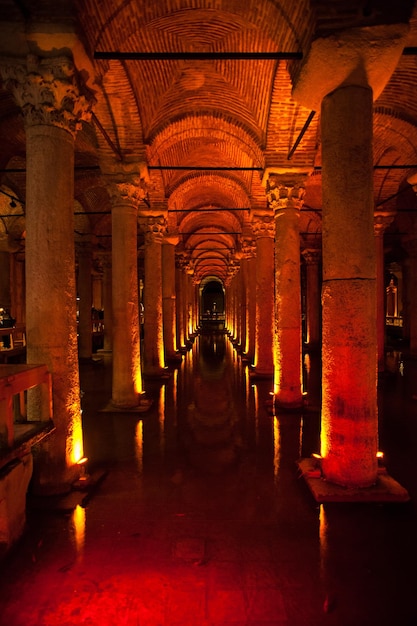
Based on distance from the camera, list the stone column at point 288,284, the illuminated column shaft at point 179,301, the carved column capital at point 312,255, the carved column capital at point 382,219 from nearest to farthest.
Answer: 1. the stone column at point 288,284
2. the carved column capital at point 382,219
3. the illuminated column shaft at point 179,301
4. the carved column capital at point 312,255

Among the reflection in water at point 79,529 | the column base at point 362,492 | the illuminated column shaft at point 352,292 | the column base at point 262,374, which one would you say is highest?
the illuminated column shaft at point 352,292

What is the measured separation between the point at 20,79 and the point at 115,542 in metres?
4.61

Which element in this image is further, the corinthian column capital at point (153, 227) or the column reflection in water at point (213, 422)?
the corinthian column capital at point (153, 227)

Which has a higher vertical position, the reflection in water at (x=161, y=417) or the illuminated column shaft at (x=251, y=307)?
the illuminated column shaft at (x=251, y=307)

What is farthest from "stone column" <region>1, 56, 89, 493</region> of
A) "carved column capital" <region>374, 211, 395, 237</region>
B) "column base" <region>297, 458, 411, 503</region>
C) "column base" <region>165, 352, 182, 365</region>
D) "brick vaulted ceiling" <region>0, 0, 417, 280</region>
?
"column base" <region>165, 352, 182, 365</region>

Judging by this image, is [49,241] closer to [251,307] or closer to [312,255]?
[251,307]

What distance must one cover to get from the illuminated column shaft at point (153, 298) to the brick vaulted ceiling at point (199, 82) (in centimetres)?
72

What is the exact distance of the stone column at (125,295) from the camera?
781 centimetres

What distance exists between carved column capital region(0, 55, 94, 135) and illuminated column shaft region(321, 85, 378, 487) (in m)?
2.80

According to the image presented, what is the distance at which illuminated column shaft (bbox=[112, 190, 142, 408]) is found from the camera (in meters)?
7.80

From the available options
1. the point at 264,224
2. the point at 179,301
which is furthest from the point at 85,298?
the point at 264,224

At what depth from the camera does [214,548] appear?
11.1 feet

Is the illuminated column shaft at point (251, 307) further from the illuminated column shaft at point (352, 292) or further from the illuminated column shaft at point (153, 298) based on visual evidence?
the illuminated column shaft at point (352, 292)

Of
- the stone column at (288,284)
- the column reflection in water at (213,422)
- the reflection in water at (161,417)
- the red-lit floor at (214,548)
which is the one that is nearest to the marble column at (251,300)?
the column reflection in water at (213,422)
